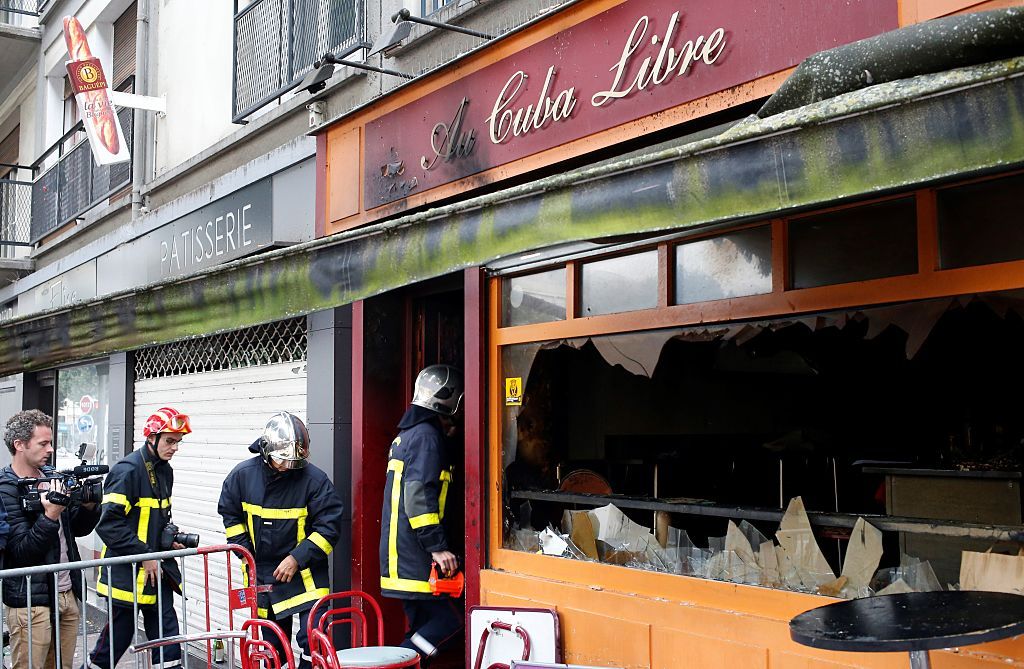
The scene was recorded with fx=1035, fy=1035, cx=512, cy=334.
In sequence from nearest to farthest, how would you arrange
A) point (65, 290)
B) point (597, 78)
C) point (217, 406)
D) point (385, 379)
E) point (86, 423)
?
point (597, 78), point (385, 379), point (217, 406), point (86, 423), point (65, 290)

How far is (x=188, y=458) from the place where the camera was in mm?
9461

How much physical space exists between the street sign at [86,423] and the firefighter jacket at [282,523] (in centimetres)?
683

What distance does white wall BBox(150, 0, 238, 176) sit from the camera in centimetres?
950

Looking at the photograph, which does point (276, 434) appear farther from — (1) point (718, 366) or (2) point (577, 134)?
(1) point (718, 366)

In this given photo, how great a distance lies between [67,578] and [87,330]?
1.44m

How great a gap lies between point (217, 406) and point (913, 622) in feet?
23.1

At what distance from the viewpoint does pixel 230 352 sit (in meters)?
8.75

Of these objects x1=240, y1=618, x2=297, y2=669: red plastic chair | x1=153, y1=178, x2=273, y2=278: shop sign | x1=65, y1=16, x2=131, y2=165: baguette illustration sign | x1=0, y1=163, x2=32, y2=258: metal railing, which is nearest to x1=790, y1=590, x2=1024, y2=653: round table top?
x1=240, y1=618, x2=297, y2=669: red plastic chair

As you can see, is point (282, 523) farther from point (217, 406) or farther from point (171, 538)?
point (217, 406)

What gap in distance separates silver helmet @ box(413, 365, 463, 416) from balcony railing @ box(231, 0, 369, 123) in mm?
2469

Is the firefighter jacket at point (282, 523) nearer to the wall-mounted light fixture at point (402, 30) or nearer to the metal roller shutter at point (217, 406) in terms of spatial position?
the metal roller shutter at point (217, 406)

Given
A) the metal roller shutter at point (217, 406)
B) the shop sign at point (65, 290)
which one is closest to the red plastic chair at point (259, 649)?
the metal roller shutter at point (217, 406)

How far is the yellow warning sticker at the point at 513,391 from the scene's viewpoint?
5.86 m

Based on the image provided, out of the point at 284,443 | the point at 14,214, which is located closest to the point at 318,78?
the point at 284,443
